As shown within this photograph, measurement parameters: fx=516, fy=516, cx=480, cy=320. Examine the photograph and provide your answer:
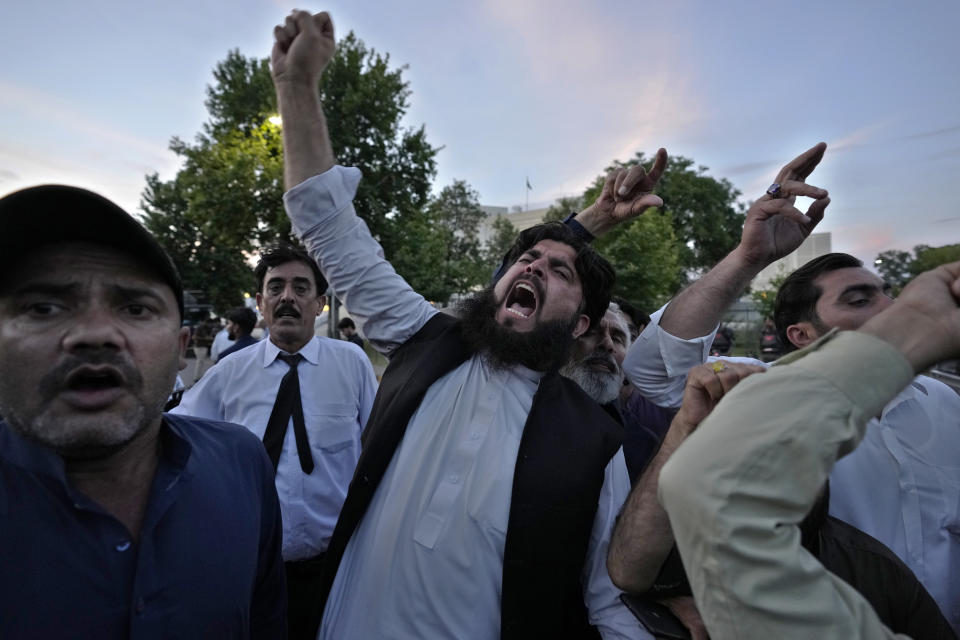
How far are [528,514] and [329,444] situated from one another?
187 centimetres

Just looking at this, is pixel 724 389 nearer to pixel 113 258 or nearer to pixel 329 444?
pixel 113 258

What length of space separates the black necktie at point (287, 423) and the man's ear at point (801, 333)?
2663 mm

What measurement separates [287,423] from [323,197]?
5.64ft

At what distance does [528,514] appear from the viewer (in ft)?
5.44

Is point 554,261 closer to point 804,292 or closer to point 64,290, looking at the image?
point 804,292

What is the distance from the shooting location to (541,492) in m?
1.68

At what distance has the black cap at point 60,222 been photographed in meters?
1.10

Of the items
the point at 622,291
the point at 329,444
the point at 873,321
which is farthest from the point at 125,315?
the point at 622,291

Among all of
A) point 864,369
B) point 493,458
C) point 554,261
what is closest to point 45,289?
point 493,458

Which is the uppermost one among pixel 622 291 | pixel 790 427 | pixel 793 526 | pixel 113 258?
pixel 622 291

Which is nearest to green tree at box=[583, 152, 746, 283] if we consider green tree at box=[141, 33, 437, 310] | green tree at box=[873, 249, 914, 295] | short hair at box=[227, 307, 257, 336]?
green tree at box=[141, 33, 437, 310]

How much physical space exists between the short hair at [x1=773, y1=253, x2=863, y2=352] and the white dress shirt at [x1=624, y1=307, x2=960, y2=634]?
507 millimetres

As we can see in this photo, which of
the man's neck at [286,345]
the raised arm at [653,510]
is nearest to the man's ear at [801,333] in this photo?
the raised arm at [653,510]

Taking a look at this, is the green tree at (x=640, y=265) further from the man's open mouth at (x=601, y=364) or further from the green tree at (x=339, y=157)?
the man's open mouth at (x=601, y=364)
